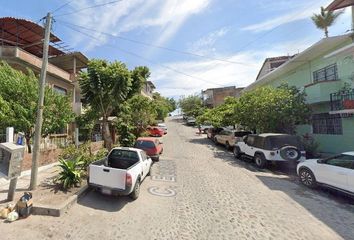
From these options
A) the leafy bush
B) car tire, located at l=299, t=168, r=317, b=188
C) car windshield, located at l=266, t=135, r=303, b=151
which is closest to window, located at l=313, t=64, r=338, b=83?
car windshield, located at l=266, t=135, r=303, b=151

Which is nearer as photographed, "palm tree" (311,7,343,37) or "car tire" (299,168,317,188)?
"car tire" (299,168,317,188)

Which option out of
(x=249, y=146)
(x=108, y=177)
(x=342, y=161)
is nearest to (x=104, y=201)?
(x=108, y=177)

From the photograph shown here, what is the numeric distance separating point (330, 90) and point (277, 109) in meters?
3.18

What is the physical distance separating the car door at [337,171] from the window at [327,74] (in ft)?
28.5

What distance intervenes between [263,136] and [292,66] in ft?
30.5

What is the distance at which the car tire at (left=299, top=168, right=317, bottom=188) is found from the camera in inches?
358

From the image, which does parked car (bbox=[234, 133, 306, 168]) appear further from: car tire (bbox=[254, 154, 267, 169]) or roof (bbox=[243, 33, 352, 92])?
roof (bbox=[243, 33, 352, 92])

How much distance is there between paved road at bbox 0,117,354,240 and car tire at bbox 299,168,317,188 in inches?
12.1

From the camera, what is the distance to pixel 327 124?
15.8 meters

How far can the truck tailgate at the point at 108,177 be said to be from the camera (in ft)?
23.2

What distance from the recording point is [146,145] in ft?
46.3

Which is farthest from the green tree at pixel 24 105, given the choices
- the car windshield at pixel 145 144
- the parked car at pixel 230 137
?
the parked car at pixel 230 137

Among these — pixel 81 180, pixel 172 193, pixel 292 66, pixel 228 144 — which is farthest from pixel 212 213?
pixel 292 66

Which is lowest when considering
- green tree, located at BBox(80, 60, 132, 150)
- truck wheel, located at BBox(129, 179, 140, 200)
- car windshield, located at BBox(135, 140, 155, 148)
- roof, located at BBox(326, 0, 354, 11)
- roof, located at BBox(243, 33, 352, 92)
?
truck wheel, located at BBox(129, 179, 140, 200)
